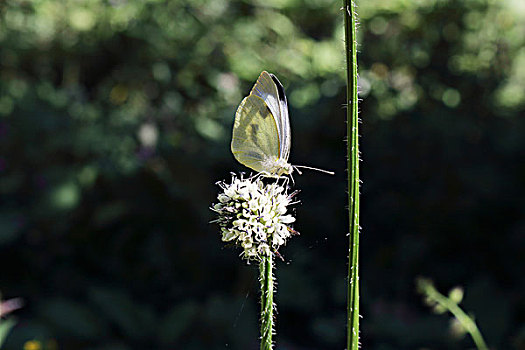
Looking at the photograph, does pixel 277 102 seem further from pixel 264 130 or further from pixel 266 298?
pixel 266 298

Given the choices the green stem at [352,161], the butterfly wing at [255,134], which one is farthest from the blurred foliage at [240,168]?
the green stem at [352,161]

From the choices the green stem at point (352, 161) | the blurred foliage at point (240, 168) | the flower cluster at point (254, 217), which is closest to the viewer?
the green stem at point (352, 161)

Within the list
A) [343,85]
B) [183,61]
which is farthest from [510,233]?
[183,61]

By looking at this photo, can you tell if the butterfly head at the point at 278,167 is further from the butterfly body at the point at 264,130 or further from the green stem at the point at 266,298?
the green stem at the point at 266,298

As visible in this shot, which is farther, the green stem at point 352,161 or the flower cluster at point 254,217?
the flower cluster at point 254,217

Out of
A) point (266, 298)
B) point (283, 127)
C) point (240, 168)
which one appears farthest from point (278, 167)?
point (240, 168)

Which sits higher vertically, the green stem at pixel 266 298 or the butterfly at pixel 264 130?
the butterfly at pixel 264 130

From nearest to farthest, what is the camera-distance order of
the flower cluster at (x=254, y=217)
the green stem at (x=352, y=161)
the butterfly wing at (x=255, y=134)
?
the green stem at (x=352, y=161), the flower cluster at (x=254, y=217), the butterfly wing at (x=255, y=134)

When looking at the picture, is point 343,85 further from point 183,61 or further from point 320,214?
point 183,61
